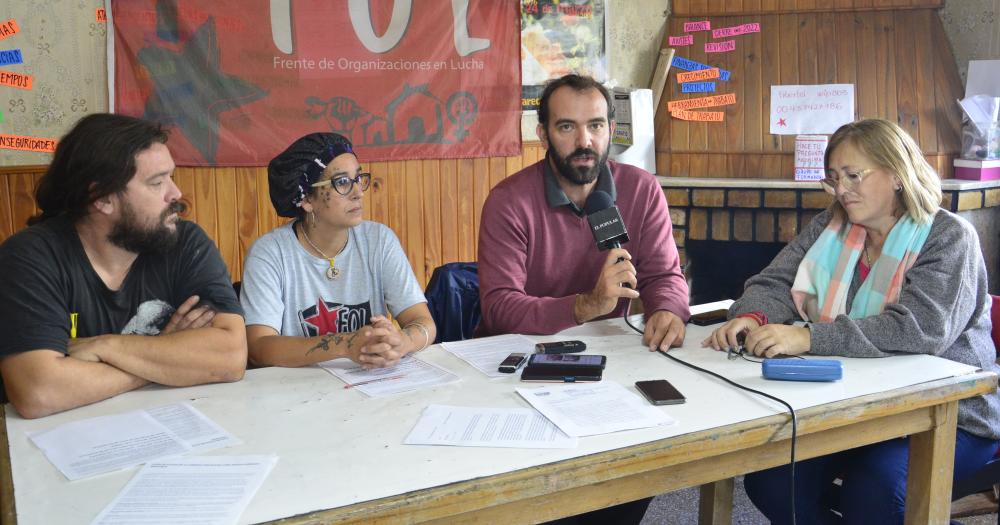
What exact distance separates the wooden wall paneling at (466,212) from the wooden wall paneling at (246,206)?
0.90 metres

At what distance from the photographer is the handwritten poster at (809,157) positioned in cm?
353

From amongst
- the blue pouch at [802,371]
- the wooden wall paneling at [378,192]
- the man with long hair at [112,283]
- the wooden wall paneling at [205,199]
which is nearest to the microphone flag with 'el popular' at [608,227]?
the blue pouch at [802,371]

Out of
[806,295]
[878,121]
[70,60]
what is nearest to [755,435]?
[806,295]

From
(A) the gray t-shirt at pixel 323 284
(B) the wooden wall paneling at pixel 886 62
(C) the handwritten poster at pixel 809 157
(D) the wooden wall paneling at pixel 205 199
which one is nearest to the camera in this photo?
(A) the gray t-shirt at pixel 323 284

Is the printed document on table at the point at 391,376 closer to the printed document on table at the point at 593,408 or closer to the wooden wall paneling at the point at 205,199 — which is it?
the printed document on table at the point at 593,408

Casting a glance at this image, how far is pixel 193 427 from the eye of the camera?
1422 mm

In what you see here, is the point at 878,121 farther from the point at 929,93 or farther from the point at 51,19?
the point at 51,19

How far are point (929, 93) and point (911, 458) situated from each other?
2520 millimetres

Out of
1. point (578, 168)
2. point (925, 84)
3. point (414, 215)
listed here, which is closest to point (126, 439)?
point (578, 168)

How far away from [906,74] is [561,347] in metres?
2.68

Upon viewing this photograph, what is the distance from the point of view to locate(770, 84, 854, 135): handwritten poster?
3701mm

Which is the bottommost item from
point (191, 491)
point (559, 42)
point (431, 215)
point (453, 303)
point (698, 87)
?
point (191, 491)

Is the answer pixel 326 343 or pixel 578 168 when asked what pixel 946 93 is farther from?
pixel 326 343

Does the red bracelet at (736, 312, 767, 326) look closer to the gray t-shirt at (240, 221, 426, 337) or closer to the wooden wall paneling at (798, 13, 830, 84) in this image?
the gray t-shirt at (240, 221, 426, 337)
